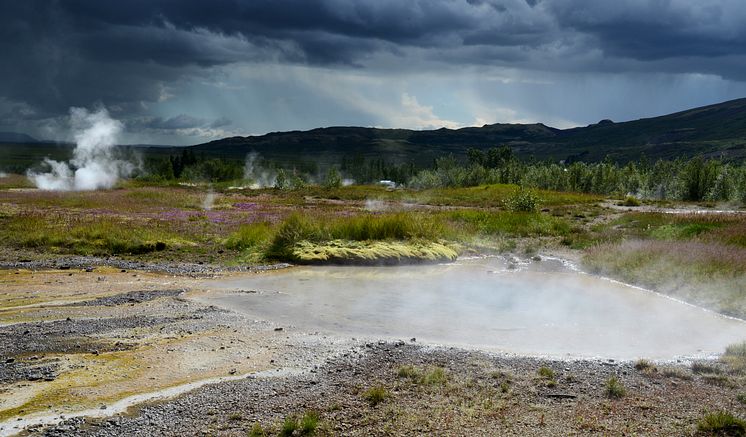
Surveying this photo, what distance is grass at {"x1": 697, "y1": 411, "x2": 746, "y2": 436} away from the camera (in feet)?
27.2

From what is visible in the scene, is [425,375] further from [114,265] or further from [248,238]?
[248,238]

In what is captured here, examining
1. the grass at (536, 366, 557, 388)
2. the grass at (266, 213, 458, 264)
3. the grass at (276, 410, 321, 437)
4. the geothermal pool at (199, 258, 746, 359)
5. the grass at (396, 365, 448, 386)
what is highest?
the grass at (266, 213, 458, 264)

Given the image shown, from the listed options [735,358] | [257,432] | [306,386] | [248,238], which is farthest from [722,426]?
[248,238]

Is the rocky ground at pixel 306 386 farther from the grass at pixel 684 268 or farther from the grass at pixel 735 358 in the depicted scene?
the grass at pixel 684 268

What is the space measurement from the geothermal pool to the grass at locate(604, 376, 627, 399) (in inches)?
91.8

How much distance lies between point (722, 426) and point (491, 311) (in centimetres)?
871

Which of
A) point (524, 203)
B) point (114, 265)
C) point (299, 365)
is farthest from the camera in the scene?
point (524, 203)

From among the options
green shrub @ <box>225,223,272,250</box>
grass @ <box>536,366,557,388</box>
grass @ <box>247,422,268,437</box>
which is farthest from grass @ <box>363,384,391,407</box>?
green shrub @ <box>225,223,272,250</box>

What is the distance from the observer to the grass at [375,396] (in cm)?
952

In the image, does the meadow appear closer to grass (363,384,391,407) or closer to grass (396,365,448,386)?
grass (396,365,448,386)

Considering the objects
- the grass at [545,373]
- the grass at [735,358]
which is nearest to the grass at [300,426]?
the grass at [545,373]

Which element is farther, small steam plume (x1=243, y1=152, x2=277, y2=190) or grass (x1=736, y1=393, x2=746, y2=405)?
small steam plume (x1=243, y1=152, x2=277, y2=190)

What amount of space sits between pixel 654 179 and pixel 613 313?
96.0 metres

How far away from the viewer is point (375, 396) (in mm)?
9594
